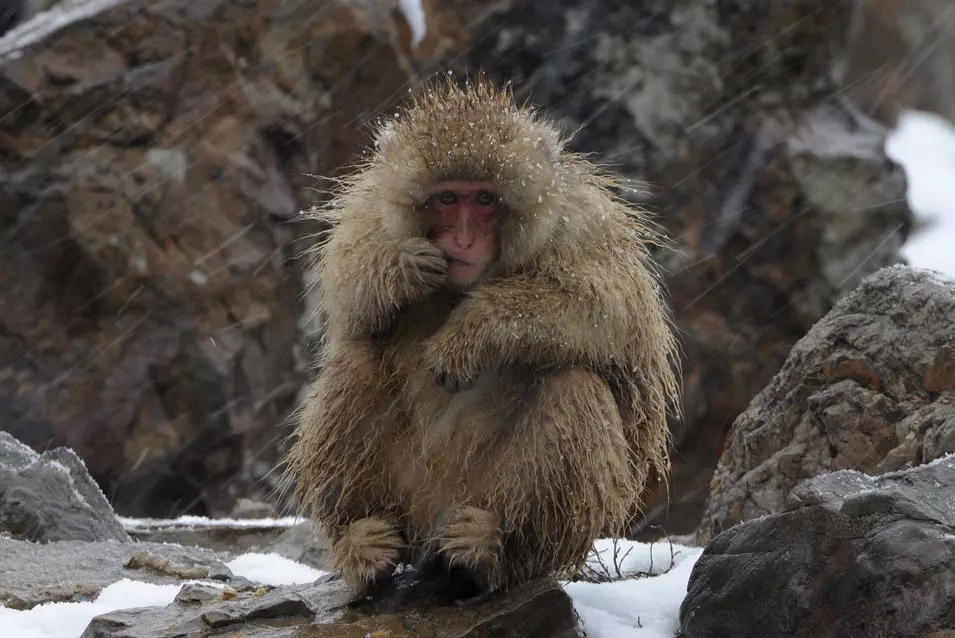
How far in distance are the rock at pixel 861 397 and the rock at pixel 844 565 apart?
42.0 inches

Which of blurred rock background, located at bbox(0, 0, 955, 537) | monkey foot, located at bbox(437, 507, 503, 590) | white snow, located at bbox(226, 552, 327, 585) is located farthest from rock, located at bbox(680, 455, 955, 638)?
blurred rock background, located at bbox(0, 0, 955, 537)

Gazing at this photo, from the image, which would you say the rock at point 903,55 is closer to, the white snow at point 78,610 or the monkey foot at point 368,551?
the white snow at point 78,610

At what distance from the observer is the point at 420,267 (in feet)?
12.0

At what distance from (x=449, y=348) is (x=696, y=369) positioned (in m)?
8.16

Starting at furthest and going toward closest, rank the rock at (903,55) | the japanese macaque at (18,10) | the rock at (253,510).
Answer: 1. the rock at (903,55)
2. the japanese macaque at (18,10)
3. the rock at (253,510)

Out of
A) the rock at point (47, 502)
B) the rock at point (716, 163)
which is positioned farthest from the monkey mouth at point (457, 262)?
the rock at point (716, 163)

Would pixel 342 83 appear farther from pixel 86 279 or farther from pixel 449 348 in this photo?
pixel 449 348

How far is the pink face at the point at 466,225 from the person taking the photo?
3682 millimetres

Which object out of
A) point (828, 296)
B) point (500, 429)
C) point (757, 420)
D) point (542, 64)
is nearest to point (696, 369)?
point (828, 296)

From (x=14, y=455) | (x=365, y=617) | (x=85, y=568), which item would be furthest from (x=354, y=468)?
(x=14, y=455)

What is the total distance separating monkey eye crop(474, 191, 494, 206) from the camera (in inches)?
147

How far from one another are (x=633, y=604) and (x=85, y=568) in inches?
92.2

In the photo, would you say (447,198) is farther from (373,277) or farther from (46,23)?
(46,23)

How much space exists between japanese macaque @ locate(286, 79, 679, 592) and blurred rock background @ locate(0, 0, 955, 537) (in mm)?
5289
